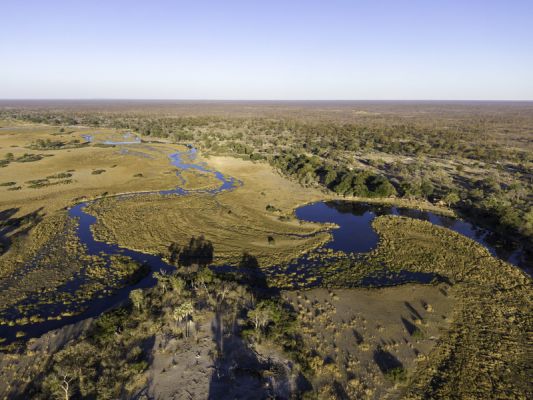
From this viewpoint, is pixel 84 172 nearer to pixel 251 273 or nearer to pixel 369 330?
pixel 251 273

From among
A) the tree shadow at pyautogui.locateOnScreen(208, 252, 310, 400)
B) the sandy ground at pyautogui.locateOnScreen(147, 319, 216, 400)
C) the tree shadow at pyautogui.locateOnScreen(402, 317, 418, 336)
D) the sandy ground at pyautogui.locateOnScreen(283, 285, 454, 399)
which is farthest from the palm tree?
the tree shadow at pyautogui.locateOnScreen(402, 317, 418, 336)

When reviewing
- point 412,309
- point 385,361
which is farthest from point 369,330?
point 412,309

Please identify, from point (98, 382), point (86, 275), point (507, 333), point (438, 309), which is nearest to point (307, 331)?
point (438, 309)

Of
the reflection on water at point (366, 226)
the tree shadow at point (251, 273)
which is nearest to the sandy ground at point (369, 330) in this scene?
the tree shadow at point (251, 273)

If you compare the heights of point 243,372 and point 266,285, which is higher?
point 243,372

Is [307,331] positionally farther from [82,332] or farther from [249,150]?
[249,150]

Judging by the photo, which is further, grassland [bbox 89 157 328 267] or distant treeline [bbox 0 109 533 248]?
distant treeline [bbox 0 109 533 248]

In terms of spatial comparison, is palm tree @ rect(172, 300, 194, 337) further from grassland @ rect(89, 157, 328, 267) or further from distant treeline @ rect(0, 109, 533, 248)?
distant treeline @ rect(0, 109, 533, 248)
